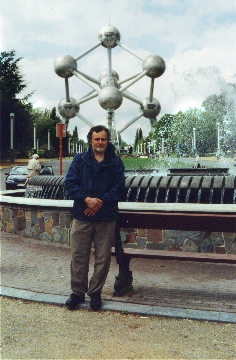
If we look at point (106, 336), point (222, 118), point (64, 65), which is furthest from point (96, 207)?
point (222, 118)

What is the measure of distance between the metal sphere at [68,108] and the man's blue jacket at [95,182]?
1245 inches

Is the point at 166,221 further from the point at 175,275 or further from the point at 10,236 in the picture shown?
the point at 10,236

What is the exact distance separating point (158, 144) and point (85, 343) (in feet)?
269

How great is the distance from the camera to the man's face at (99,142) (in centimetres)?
495

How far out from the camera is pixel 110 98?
3022 cm

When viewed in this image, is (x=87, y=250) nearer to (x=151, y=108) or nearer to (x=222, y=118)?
(x=151, y=108)

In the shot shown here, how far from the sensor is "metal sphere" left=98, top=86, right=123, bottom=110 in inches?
1190

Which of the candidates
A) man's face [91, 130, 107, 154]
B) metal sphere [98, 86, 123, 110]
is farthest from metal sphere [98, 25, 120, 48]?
man's face [91, 130, 107, 154]

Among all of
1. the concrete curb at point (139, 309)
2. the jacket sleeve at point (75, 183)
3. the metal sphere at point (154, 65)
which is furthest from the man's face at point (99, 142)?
the metal sphere at point (154, 65)

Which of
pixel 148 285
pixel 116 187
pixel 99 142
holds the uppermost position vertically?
pixel 99 142

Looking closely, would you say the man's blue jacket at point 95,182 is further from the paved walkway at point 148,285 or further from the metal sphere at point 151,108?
the metal sphere at point 151,108

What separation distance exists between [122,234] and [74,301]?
2947mm

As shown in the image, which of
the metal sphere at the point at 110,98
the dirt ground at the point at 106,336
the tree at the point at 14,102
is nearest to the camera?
the dirt ground at the point at 106,336

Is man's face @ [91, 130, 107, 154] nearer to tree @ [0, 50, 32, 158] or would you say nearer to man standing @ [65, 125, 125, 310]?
man standing @ [65, 125, 125, 310]
